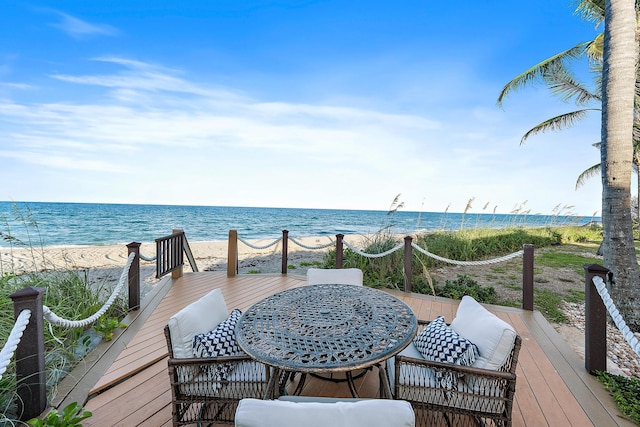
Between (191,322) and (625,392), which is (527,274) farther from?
(191,322)

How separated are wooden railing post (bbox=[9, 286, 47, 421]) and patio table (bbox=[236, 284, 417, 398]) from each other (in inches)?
48.7

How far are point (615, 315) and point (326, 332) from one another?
192 cm

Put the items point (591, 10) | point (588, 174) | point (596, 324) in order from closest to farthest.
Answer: point (596, 324) → point (591, 10) → point (588, 174)

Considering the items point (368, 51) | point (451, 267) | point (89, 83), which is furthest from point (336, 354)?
point (89, 83)

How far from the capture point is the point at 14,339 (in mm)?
1348

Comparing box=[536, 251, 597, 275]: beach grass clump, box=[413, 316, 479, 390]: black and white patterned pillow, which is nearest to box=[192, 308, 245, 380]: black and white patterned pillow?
box=[413, 316, 479, 390]: black and white patterned pillow

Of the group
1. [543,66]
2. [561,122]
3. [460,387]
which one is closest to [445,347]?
[460,387]

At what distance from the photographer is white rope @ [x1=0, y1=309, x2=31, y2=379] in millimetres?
1199

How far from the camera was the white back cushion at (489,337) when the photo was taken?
134 cm

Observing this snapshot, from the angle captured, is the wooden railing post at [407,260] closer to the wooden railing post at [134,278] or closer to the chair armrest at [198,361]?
the chair armrest at [198,361]

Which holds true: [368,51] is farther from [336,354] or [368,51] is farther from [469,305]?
[336,354]


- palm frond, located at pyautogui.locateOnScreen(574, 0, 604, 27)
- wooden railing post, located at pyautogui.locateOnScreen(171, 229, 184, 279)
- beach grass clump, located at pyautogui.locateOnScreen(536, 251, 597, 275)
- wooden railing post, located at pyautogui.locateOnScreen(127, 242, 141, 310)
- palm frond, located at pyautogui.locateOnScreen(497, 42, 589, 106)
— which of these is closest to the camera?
wooden railing post, located at pyautogui.locateOnScreen(127, 242, 141, 310)

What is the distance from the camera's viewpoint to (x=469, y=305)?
175 cm

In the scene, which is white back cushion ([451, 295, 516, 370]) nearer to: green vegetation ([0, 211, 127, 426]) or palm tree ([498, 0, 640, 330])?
green vegetation ([0, 211, 127, 426])
